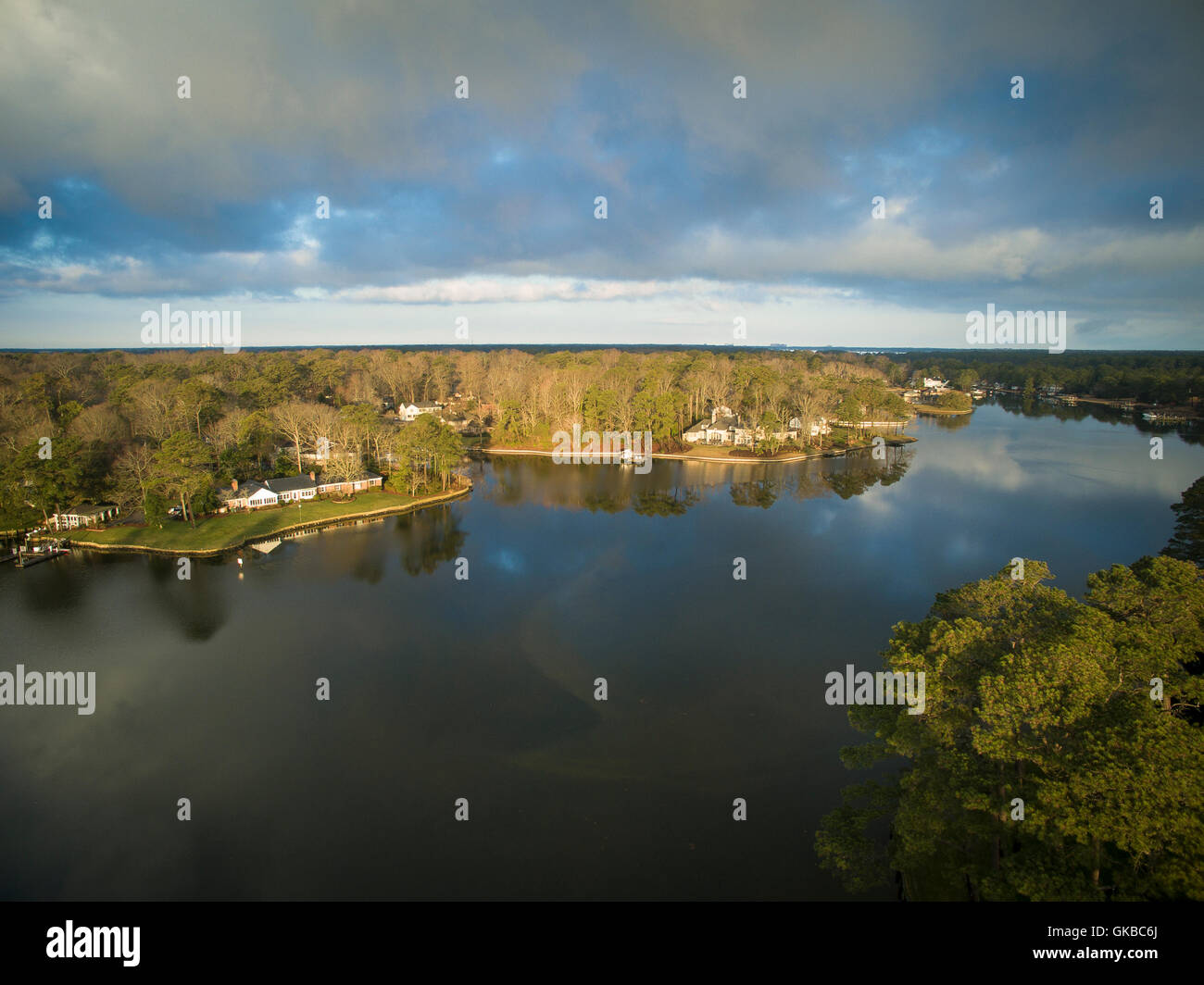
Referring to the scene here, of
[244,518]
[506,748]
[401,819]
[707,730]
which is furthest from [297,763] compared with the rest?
[244,518]

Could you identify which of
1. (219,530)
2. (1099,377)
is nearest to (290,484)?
(219,530)

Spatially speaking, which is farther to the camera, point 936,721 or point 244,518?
point 244,518

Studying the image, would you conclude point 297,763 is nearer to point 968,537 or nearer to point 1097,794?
point 1097,794

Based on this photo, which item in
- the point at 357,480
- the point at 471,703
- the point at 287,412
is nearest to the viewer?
the point at 471,703

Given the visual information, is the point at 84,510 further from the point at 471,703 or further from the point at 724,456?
the point at 724,456

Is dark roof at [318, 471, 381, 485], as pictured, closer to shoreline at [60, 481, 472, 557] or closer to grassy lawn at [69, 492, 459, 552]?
grassy lawn at [69, 492, 459, 552]

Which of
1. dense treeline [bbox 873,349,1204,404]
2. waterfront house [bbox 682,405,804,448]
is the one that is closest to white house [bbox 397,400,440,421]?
waterfront house [bbox 682,405,804,448]
